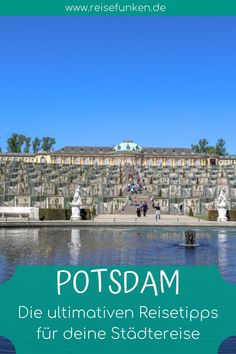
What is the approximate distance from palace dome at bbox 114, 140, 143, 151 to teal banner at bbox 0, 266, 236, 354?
176631 millimetres

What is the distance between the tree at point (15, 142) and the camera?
165000 millimetres

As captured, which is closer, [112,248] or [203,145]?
[112,248]

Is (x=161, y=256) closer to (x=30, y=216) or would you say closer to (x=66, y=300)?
(x=66, y=300)

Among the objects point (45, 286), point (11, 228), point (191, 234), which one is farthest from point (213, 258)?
point (11, 228)

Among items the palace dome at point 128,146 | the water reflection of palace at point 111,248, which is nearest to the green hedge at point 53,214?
the water reflection of palace at point 111,248

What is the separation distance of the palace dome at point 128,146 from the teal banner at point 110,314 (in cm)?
17663

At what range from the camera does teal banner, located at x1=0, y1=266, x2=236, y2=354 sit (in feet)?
31.2

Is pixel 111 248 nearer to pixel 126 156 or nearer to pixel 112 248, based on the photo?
pixel 112 248

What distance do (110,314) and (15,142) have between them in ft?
525

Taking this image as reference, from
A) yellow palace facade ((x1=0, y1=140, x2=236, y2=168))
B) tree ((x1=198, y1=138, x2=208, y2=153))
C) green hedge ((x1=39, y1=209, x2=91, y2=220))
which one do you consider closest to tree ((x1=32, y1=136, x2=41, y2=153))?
yellow palace facade ((x1=0, y1=140, x2=236, y2=168))

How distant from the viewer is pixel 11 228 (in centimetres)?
3716

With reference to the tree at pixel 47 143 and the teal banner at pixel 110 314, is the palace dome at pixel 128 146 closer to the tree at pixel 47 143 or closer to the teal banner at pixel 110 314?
the tree at pixel 47 143

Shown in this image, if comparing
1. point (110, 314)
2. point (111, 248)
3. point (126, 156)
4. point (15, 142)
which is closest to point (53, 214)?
point (111, 248)

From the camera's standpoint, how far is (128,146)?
188 metres
